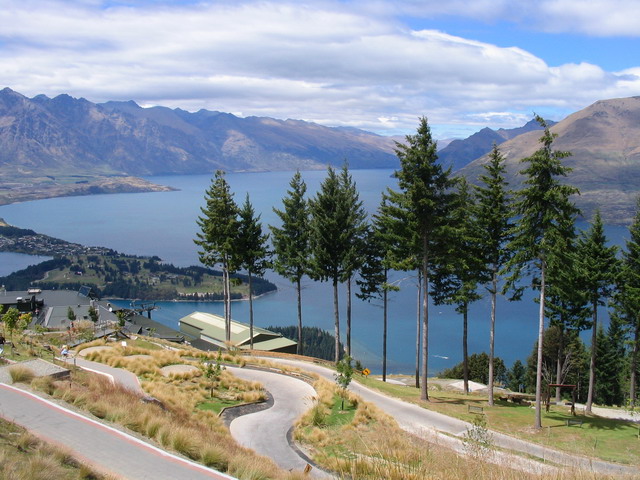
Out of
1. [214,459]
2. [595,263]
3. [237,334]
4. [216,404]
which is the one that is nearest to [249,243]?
[216,404]

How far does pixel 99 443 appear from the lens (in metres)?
10.2

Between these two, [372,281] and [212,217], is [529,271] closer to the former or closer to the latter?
[372,281]

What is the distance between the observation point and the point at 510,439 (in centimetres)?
1947

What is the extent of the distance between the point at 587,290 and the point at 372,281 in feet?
39.1

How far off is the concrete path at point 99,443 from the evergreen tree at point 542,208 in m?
15.8

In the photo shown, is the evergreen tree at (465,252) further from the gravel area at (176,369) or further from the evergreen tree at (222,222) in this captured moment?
the evergreen tree at (222,222)

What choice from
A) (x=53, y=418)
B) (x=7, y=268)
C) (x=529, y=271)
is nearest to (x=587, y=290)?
(x=529, y=271)

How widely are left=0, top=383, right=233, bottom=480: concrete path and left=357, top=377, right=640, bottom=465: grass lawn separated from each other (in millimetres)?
13008

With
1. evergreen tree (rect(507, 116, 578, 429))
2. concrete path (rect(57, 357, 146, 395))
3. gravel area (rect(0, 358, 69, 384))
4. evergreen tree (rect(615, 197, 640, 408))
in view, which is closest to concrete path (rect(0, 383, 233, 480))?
gravel area (rect(0, 358, 69, 384))

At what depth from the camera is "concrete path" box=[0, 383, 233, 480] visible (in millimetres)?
9188

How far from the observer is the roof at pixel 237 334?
57.3 meters

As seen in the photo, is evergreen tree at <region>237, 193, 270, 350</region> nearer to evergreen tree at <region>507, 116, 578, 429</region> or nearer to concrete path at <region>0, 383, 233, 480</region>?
evergreen tree at <region>507, 116, 578, 429</region>

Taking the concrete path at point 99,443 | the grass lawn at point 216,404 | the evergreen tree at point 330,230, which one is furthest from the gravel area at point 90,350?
the concrete path at point 99,443

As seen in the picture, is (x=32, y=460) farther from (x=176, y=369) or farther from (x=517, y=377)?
(x=517, y=377)
